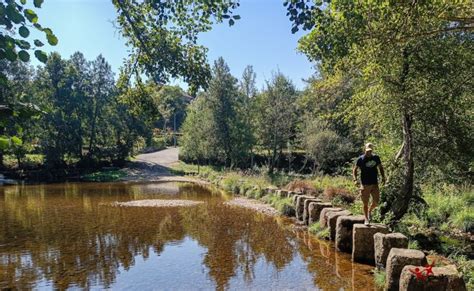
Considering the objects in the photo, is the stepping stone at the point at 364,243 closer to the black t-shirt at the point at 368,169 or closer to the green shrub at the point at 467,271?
the black t-shirt at the point at 368,169

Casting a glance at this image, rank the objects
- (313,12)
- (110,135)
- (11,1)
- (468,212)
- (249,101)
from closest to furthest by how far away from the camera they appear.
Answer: (11,1) → (313,12) → (468,212) → (249,101) → (110,135)

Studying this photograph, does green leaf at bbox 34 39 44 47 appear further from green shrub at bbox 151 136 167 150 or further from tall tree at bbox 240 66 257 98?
green shrub at bbox 151 136 167 150

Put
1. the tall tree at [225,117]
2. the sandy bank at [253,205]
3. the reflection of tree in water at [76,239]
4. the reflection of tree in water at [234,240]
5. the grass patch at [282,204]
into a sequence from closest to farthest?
the reflection of tree in water at [76,239] < the reflection of tree in water at [234,240] < the grass patch at [282,204] < the sandy bank at [253,205] < the tall tree at [225,117]

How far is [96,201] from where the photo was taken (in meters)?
19.2

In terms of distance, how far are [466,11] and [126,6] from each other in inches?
269

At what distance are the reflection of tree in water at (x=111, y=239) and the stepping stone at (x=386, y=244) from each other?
196cm

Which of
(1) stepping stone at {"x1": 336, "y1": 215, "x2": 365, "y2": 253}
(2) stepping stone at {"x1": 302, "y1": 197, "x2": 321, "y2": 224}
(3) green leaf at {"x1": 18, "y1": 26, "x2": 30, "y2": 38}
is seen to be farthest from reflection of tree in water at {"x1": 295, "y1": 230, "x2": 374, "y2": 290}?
(3) green leaf at {"x1": 18, "y1": 26, "x2": 30, "y2": 38}

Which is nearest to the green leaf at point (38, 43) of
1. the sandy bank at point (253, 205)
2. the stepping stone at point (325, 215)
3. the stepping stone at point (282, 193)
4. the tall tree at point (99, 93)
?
the stepping stone at point (325, 215)

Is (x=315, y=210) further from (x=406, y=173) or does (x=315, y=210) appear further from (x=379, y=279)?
(x=379, y=279)

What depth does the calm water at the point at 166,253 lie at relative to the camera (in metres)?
7.36

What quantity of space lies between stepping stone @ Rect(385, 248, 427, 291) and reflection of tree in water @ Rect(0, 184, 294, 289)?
2.54 m

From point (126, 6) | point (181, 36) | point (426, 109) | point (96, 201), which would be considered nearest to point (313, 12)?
point (181, 36)

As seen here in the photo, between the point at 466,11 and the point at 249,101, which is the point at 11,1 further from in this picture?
the point at 249,101

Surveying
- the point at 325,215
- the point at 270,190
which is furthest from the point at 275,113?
the point at 325,215
